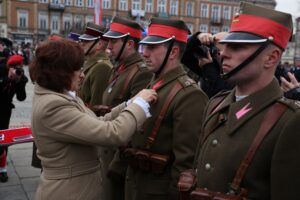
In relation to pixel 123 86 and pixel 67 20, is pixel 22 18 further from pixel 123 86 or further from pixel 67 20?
pixel 123 86

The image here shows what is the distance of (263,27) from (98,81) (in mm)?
3017

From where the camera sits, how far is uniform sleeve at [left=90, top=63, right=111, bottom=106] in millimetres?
4562

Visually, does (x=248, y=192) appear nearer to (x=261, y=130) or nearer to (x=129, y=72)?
(x=261, y=130)

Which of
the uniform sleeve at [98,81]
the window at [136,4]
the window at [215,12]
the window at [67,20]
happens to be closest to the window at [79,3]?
the window at [67,20]

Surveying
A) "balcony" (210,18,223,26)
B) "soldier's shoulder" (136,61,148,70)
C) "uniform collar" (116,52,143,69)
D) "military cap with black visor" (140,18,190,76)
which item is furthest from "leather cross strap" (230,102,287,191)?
"balcony" (210,18,223,26)

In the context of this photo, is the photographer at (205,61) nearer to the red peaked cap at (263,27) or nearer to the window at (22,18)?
the red peaked cap at (263,27)

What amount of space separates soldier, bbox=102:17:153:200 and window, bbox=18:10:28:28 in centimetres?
5122

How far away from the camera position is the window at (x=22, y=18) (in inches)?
2025

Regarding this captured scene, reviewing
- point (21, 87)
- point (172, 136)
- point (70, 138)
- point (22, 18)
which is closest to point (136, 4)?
point (22, 18)

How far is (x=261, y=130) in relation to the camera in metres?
1.76

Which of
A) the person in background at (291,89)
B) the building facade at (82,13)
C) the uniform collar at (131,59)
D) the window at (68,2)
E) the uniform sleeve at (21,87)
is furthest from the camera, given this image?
the window at (68,2)

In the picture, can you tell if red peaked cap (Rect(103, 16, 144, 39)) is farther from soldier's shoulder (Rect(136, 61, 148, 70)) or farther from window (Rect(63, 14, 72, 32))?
window (Rect(63, 14, 72, 32))

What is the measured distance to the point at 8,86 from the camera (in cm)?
511

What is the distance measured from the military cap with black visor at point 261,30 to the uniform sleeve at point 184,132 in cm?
81
